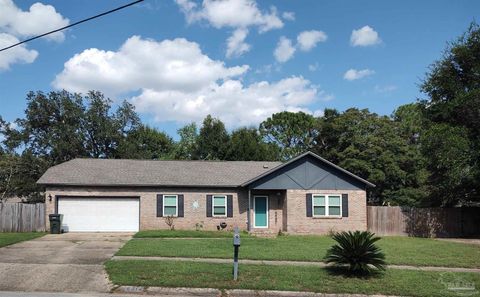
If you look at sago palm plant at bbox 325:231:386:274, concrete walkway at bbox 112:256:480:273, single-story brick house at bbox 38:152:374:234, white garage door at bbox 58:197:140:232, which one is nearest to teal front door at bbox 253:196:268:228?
single-story brick house at bbox 38:152:374:234

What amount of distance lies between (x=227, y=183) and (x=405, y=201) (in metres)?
23.7

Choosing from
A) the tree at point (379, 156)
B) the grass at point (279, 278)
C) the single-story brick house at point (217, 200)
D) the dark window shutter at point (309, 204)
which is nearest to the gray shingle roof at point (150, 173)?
the single-story brick house at point (217, 200)

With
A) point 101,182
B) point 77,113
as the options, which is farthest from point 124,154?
point 101,182

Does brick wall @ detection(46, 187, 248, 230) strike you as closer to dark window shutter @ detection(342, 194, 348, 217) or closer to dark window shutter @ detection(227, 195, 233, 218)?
dark window shutter @ detection(227, 195, 233, 218)

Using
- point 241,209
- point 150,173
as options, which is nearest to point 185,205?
point 150,173

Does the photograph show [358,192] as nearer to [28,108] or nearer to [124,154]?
[124,154]

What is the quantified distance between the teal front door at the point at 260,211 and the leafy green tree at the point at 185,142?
31.1 m

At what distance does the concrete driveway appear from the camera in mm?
11211

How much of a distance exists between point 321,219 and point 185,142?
3893cm

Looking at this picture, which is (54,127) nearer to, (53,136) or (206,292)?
(53,136)

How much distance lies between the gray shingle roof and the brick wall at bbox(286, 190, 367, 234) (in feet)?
11.7

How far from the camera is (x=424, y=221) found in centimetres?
2853

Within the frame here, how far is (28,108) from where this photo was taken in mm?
47156

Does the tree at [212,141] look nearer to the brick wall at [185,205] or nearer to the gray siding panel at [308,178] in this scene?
the brick wall at [185,205]
